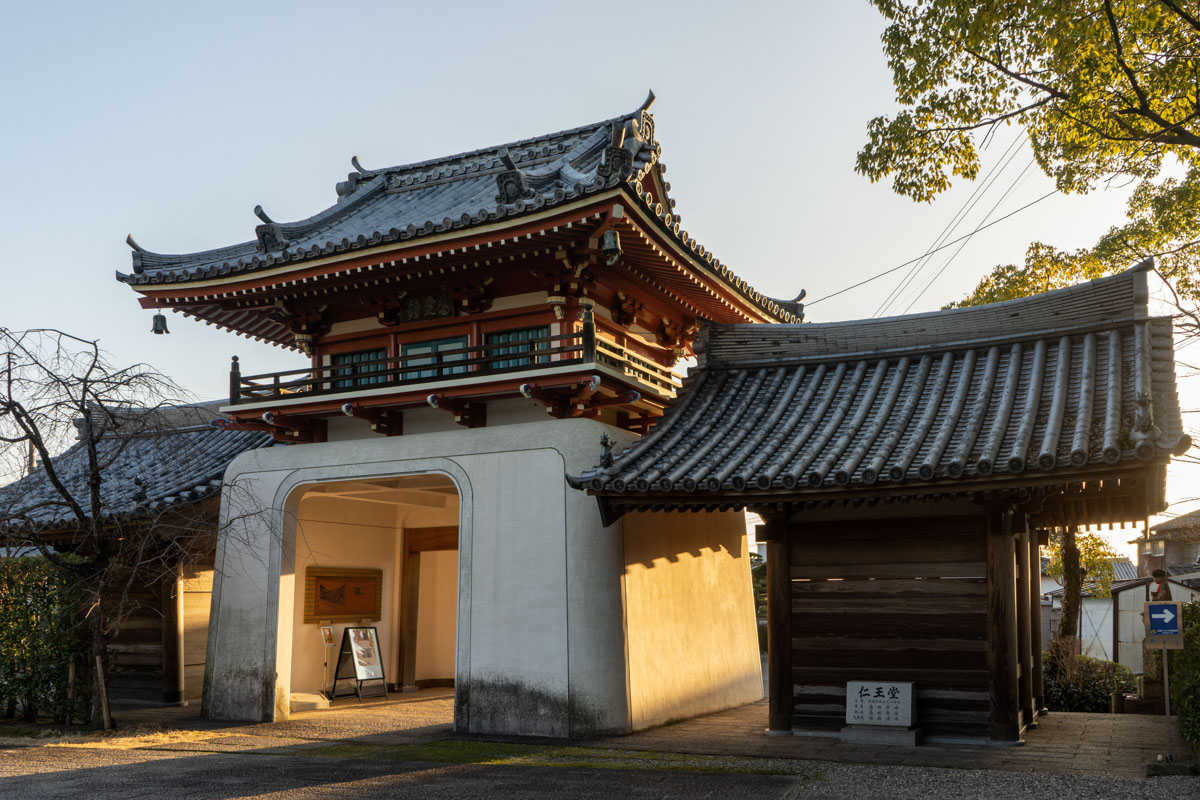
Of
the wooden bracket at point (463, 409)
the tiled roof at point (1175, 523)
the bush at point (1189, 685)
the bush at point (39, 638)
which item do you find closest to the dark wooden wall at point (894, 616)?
the bush at point (1189, 685)

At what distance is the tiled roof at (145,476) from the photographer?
14.4 metres

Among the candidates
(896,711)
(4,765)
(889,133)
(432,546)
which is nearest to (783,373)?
(889,133)

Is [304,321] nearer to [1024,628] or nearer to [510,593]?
[510,593]

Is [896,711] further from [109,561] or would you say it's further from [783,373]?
[109,561]

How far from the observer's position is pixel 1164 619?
9359 millimetres

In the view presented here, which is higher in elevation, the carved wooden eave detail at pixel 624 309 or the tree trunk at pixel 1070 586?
the carved wooden eave detail at pixel 624 309

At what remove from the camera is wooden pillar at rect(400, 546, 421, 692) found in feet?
59.3

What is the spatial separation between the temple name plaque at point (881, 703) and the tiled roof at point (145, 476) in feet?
30.3

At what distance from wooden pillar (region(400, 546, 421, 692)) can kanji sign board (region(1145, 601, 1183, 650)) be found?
12685mm

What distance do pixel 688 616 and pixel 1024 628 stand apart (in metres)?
4.65

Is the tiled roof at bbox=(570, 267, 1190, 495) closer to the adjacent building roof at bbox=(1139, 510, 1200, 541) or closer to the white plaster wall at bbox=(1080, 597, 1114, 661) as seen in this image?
the adjacent building roof at bbox=(1139, 510, 1200, 541)

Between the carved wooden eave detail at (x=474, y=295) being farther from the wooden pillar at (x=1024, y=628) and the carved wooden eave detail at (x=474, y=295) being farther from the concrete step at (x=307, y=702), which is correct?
the wooden pillar at (x=1024, y=628)

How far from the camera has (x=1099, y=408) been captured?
10.2m

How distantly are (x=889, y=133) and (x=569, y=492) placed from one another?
229 inches
